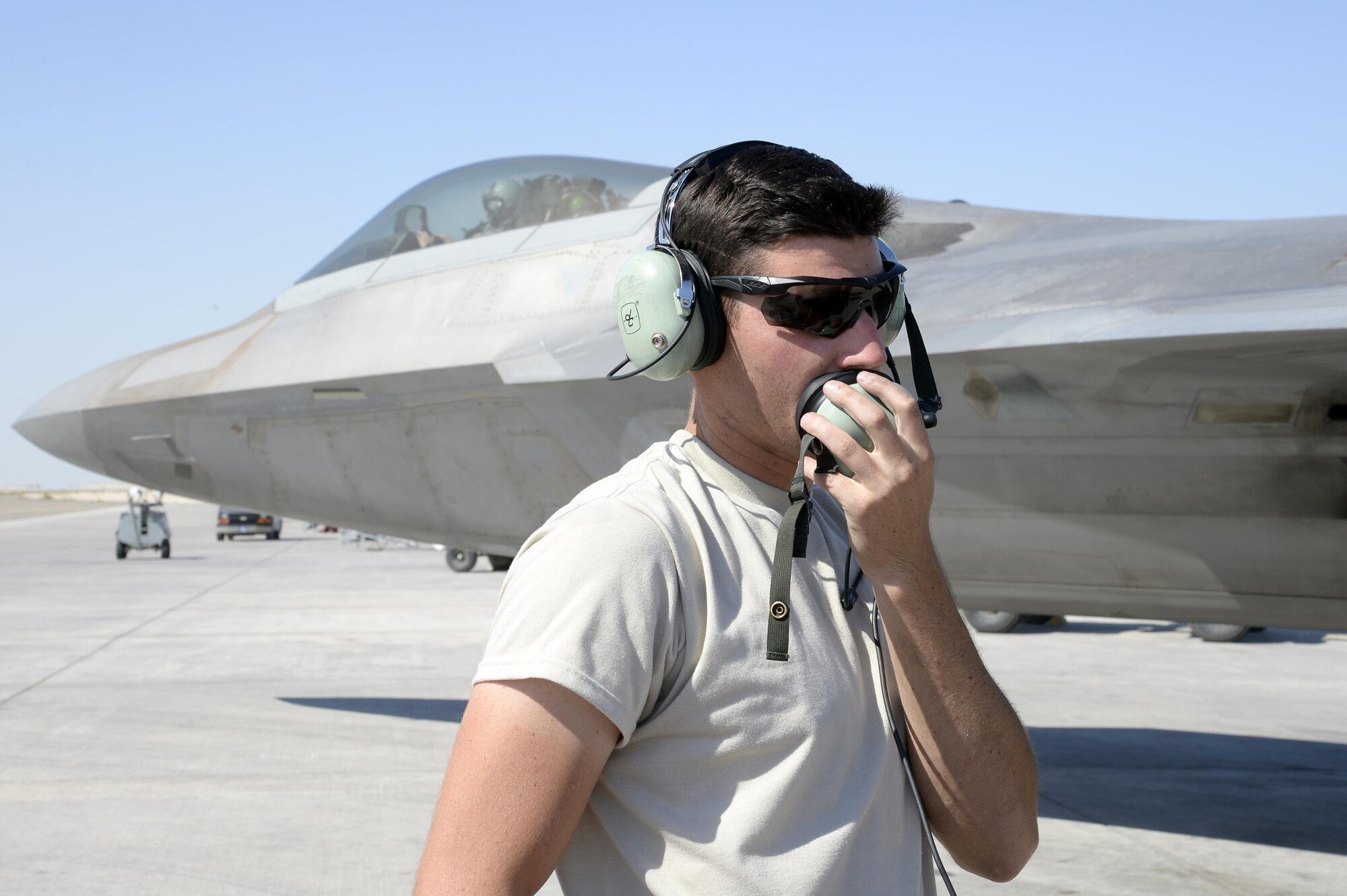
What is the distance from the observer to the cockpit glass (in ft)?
22.0

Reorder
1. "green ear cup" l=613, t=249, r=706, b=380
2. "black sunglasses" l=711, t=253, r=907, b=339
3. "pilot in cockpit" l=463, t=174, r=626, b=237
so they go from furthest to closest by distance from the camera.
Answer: "pilot in cockpit" l=463, t=174, r=626, b=237 → "green ear cup" l=613, t=249, r=706, b=380 → "black sunglasses" l=711, t=253, r=907, b=339

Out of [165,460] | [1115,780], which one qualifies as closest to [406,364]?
[165,460]

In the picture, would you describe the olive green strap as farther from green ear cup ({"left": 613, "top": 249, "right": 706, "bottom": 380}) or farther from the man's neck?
green ear cup ({"left": 613, "top": 249, "right": 706, "bottom": 380})

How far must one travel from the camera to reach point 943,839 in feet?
5.24

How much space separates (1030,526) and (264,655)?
881cm

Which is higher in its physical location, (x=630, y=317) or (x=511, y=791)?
(x=630, y=317)

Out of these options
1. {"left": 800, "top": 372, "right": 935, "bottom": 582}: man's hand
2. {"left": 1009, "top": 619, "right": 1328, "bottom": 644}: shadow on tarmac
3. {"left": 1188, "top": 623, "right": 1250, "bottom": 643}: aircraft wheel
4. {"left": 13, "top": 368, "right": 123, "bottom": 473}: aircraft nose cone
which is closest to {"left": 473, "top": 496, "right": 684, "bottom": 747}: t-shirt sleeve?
{"left": 800, "top": 372, "right": 935, "bottom": 582}: man's hand

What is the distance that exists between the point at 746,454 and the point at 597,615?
0.39m

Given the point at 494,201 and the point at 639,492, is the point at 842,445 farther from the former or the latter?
the point at 494,201

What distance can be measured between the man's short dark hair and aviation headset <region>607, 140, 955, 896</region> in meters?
0.03

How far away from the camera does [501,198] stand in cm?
693

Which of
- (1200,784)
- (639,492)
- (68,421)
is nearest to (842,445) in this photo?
→ (639,492)

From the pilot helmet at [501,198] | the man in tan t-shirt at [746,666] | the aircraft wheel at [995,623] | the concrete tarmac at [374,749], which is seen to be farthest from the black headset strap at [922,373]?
the aircraft wheel at [995,623]

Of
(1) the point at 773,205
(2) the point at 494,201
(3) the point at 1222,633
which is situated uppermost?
(1) the point at 773,205
